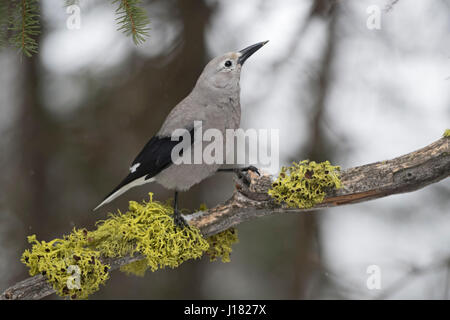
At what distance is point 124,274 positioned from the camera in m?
3.00

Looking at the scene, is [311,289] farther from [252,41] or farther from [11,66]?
[11,66]

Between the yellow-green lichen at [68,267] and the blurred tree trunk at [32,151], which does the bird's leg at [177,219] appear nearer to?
the yellow-green lichen at [68,267]

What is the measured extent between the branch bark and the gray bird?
0.11m

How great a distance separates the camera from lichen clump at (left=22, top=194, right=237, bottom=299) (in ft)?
5.77

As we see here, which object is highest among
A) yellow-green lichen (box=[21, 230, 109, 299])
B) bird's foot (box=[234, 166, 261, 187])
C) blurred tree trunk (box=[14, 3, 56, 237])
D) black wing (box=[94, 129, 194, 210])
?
blurred tree trunk (box=[14, 3, 56, 237])

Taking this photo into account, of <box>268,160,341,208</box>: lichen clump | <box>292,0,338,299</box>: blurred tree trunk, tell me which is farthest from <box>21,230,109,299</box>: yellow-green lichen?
<box>292,0,338,299</box>: blurred tree trunk

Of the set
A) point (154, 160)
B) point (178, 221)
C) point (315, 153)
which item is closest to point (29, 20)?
point (154, 160)

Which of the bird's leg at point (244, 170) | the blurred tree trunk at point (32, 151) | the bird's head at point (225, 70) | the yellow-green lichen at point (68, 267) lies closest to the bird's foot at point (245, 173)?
the bird's leg at point (244, 170)

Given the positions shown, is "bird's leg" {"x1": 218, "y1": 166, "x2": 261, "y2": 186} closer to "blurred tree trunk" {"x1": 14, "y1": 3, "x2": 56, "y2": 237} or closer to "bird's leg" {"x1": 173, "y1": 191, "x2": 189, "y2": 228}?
"bird's leg" {"x1": 173, "y1": 191, "x2": 189, "y2": 228}

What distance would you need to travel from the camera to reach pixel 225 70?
1951mm

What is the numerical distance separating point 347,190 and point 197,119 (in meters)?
0.68

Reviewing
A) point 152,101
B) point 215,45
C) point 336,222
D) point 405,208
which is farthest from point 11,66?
point 405,208

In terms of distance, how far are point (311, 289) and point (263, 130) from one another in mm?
1101

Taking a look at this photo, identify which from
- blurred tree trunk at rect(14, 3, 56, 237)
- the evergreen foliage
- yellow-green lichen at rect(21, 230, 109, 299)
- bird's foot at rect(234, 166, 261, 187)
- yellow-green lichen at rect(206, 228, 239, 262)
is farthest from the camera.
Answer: blurred tree trunk at rect(14, 3, 56, 237)
